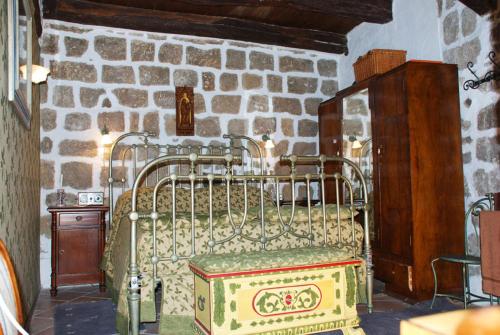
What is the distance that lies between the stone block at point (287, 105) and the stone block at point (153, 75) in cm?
141

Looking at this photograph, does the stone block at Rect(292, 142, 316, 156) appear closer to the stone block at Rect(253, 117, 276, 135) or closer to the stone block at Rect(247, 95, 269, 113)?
the stone block at Rect(253, 117, 276, 135)

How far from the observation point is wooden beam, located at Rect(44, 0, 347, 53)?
4590 mm

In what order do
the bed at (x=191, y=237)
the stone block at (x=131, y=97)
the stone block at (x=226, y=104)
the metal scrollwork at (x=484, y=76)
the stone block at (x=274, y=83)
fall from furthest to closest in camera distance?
the stone block at (x=274, y=83), the stone block at (x=226, y=104), the stone block at (x=131, y=97), the metal scrollwork at (x=484, y=76), the bed at (x=191, y=237)

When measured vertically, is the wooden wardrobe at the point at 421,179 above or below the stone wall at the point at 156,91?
below

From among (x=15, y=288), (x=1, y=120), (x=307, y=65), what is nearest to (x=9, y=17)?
(x=1, y=120)

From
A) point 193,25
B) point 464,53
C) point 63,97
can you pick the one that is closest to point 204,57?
point 193,25

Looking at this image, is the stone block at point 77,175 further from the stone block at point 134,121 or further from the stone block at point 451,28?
the stone block at point 451,28

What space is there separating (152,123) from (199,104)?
2.02 ft

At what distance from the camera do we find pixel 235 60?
5.34m

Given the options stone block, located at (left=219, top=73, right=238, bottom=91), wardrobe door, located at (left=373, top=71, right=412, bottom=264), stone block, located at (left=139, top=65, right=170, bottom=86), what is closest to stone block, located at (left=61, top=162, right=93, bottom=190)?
stone block, located at (left=139, top=65, right=170, bottom=86)

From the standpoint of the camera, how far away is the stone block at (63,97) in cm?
463

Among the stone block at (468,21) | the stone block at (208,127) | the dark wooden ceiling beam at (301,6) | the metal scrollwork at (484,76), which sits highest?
the dark wooden ceiling beam at (301,6)

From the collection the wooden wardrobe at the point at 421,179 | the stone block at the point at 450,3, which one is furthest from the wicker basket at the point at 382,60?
the stone block at the point at 450,3

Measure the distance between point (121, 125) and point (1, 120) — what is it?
9.24ft
